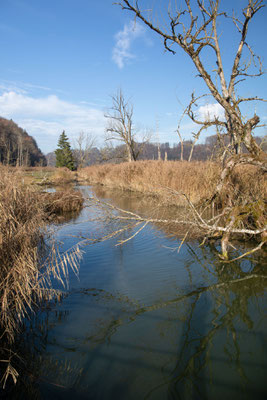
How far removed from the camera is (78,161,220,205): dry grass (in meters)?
8.03

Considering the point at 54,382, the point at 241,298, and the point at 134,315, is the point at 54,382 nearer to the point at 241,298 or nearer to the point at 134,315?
the point at 134,315

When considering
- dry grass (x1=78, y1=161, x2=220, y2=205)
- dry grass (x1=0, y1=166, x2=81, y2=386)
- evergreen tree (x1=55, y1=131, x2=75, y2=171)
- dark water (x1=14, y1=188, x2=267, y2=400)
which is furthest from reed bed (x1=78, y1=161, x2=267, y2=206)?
evergreen tree (x1=55, y1=131, x2=75, y2=171)

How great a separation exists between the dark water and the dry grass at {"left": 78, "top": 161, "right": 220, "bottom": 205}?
172cm

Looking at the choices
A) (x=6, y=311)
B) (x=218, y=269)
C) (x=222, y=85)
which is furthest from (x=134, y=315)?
(x=222, y=85)

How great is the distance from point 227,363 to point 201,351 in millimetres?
269

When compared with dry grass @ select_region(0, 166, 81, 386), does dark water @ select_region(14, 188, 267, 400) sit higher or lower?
lower

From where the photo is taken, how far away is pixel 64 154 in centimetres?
4512

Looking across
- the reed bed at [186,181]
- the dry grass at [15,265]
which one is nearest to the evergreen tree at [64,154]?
the reed bed at [186,181]

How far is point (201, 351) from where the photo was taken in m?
2.68

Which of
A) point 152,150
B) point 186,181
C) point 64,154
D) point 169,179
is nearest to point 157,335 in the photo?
point 186,181

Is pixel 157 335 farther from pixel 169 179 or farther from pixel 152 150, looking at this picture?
pixel 152 150

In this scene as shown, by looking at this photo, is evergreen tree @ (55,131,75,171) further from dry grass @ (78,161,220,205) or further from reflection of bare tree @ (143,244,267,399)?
reflection of bare tree @ (143,244,267,399)

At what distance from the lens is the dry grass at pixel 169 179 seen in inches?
316

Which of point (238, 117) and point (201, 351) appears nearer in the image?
point (201, 351)
